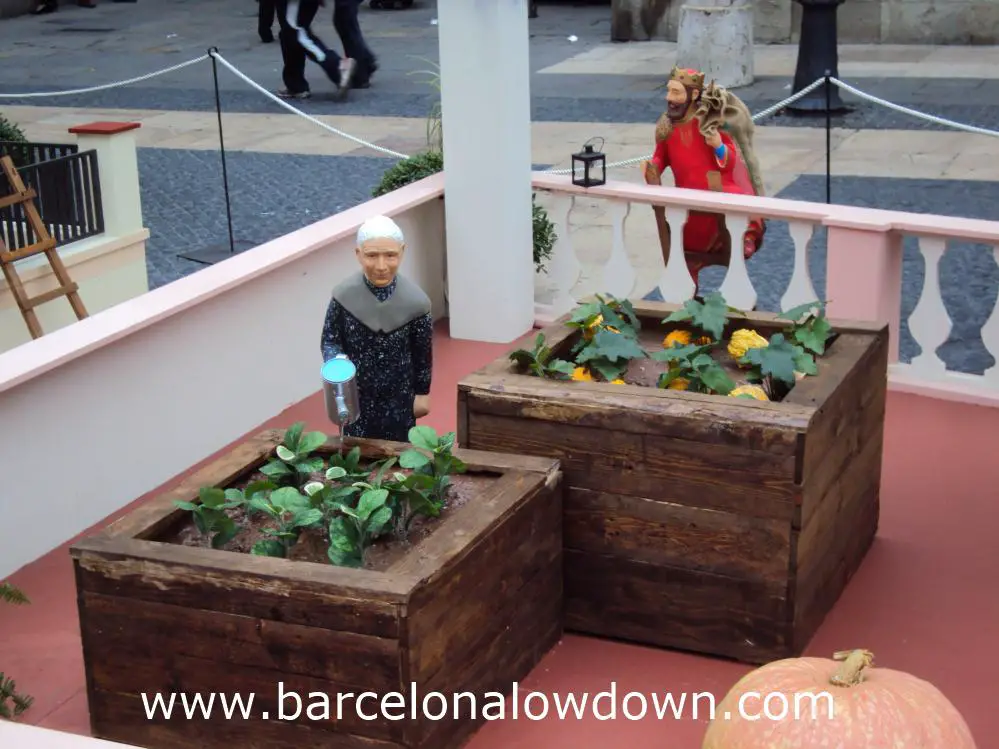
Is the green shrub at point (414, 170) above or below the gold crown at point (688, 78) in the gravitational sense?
below

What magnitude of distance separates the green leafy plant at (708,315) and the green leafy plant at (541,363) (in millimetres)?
538

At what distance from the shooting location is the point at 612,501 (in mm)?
5188

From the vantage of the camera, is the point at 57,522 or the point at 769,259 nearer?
the point at 57,522

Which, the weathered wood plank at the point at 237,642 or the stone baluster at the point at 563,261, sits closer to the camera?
the weathered wood plank at the point at 237,642

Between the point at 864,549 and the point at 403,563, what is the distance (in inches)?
93.0

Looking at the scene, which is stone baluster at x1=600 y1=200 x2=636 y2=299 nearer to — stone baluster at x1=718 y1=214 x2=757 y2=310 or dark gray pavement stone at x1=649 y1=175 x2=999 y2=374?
stone baluster at x1=718 y1=214 x2=757 y2=310

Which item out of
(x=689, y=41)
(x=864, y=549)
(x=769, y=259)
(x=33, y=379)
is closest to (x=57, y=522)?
(x=33, y=379)

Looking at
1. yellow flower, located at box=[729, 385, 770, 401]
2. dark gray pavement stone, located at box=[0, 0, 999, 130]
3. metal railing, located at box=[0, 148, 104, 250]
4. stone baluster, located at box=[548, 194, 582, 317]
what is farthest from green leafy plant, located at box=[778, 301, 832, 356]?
dark gray pavement stone, located at box=[0, 0, 999, 130]

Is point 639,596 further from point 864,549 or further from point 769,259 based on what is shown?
point 769,259

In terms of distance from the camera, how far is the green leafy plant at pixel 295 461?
498 centimetres

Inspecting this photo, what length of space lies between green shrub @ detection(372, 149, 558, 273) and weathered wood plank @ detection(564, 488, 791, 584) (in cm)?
381

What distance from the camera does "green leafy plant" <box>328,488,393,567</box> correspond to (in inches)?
176

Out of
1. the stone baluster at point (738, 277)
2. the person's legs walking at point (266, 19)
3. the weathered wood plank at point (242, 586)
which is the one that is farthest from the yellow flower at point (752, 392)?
the person's legs walking at point (266, 19)

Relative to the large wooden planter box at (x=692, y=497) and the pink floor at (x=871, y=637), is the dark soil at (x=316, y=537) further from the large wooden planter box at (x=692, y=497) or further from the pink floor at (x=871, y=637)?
the pink floor at (x=871, y=637)
